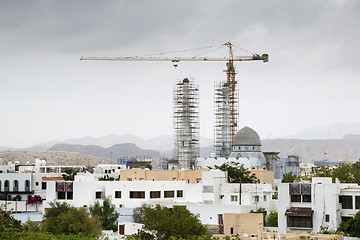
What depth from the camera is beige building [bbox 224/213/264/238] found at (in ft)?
143

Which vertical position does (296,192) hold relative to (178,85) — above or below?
below

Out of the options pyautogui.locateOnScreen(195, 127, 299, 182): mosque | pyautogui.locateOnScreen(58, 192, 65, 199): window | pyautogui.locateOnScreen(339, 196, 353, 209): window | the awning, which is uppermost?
pyautogui.locateOnScreen(195, 127, 299, 182): mosque

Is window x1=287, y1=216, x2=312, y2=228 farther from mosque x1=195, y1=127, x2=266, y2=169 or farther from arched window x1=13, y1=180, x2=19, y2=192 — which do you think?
mosque x1=195, y1=127, x2=266, y2=169

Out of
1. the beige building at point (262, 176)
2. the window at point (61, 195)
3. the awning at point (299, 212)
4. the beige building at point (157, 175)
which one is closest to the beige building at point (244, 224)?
the awning at point (299, 212)

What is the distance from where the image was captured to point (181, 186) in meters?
67.4

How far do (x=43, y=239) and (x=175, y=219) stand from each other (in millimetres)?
9746

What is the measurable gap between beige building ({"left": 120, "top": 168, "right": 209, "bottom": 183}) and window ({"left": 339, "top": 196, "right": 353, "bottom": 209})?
22496 mm

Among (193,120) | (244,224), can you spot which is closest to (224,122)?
(193,120)

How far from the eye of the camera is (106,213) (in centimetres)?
5928

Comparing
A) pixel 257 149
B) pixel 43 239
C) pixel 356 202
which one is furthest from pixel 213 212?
pixel 257 149

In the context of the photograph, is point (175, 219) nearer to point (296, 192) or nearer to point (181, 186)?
point (296, 192)

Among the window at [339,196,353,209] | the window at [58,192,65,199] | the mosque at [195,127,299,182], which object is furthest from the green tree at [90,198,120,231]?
the mosque at [195,127,299,182]

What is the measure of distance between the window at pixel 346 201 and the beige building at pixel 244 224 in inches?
503

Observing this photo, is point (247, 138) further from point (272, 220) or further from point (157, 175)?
point (272, 220)
